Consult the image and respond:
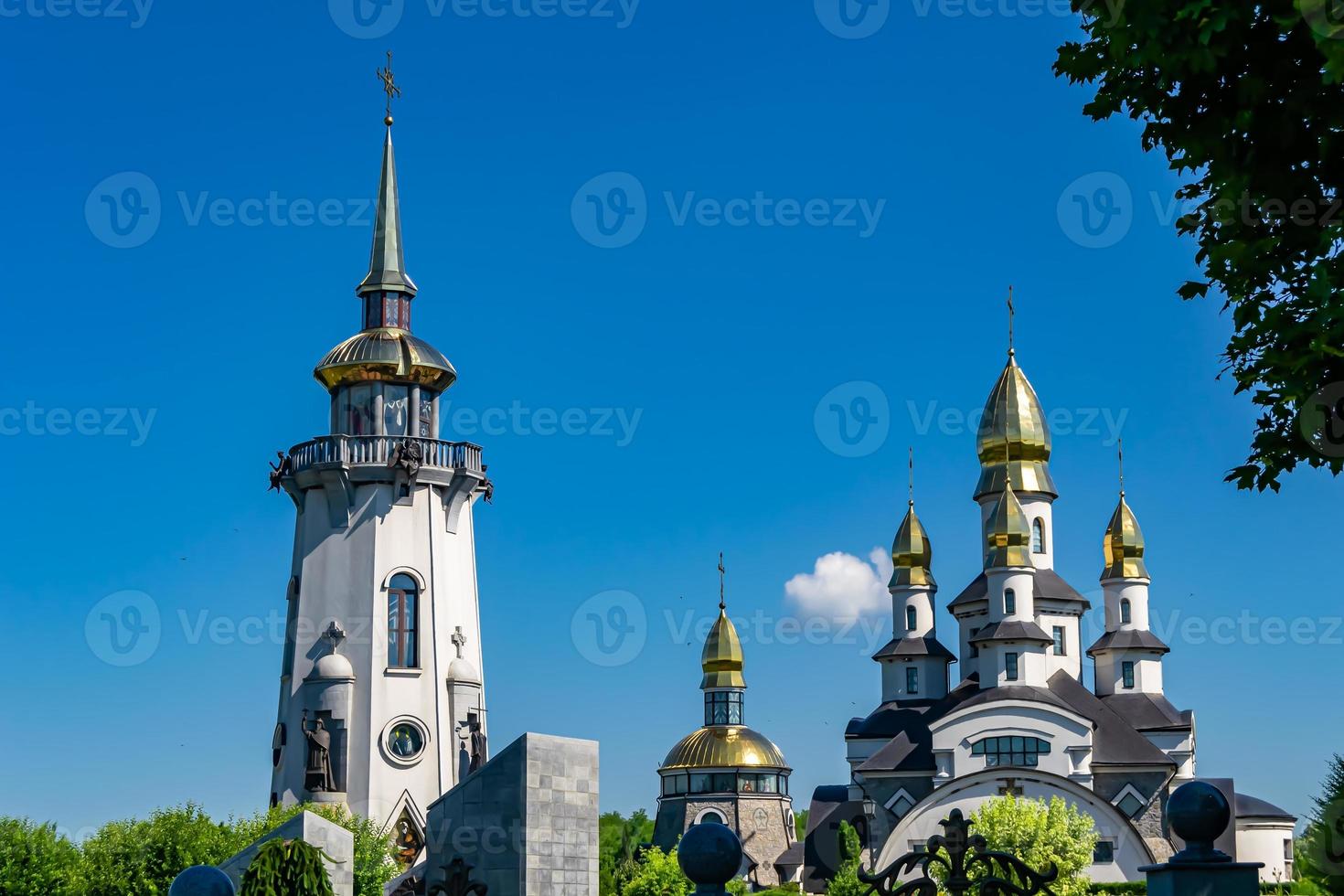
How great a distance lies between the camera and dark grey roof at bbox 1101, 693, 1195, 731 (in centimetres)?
6356

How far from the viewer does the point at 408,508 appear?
42719 mm

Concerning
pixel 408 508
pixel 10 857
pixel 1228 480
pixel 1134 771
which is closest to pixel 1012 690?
pixel 1134 771

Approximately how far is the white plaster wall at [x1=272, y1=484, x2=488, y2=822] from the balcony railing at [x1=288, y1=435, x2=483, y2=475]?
2.38ft

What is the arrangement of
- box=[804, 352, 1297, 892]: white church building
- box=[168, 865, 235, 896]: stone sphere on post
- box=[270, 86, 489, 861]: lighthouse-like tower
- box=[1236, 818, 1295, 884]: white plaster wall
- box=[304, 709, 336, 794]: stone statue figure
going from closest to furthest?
box=[168, 865, 235, 896]: stone sphere on post
box=[304, 709, 336, 794]: stone statue figure
box=[270, 86, 489, 861]: lighthouse-like tower
box=[804, 352, 1297, 892]: white church building
box=[1236, 818, 1295, 884]: white plaster wall

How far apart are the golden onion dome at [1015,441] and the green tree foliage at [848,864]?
1524 cm

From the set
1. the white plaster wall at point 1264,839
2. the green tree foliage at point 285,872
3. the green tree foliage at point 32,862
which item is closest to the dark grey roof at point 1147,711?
the white plaster wall at point 1264,839

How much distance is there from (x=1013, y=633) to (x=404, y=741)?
27151mm

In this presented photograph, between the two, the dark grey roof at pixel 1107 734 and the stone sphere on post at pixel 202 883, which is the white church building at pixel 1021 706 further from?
the stone sphere on post at pixel 202 883

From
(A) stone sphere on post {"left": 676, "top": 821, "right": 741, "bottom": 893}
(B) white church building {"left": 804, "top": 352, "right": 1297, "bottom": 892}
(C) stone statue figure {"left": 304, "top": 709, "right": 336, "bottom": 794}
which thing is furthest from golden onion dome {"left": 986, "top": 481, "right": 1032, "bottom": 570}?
(A) stone sphere on post {"left": 676, "top": 821, "right": 741, "bottom": 893}

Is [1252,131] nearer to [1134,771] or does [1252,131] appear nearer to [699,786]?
[1134,771]

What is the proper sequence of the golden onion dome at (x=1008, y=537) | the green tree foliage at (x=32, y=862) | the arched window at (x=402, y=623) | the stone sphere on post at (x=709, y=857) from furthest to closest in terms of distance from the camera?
1. the golden onion dome at (x=1008, y=537)
2. the arched window at (x=402, y=623)
3. the green tree foliage at (x=32, y=862)
4. the stone sphere on post at (x=709, y=857)

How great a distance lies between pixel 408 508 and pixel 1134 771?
30.0m

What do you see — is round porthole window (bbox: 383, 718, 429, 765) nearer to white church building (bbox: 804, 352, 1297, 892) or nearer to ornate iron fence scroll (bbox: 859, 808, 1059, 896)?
white church building (bbox: 804, 352, 1297, 892)

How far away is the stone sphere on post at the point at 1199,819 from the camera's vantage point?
8.60 m
